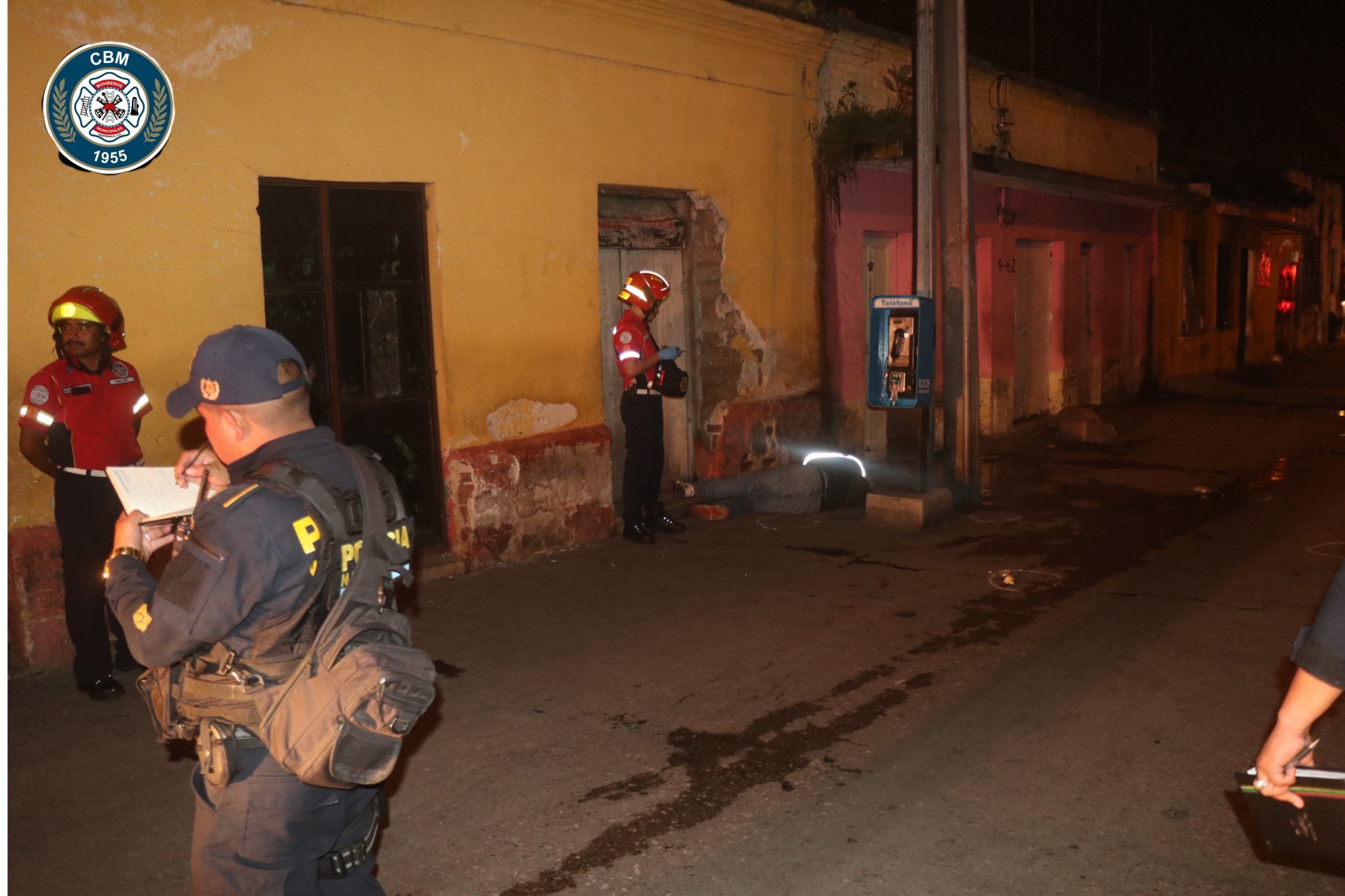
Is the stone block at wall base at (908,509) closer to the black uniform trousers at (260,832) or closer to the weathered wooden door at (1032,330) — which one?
the weathered wooden door at (1032,330)

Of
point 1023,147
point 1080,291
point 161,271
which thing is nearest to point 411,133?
point 161,271

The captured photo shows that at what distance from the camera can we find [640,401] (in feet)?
28.3

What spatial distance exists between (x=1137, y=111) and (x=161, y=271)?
60.2ft

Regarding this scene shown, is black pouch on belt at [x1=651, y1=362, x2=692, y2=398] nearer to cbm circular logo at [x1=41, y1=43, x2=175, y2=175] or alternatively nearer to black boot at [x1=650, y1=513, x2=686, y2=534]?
black boot at [x1=650, y1=513, x2=686, y2=534]

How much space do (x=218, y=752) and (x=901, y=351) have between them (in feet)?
24.2

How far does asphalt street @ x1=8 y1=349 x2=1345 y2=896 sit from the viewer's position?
154 inches

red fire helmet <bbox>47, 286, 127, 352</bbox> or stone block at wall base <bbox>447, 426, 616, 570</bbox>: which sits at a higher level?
red fire helmet <bbox>47, 286, 127, 352</bbox>

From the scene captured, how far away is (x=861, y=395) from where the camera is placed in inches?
490

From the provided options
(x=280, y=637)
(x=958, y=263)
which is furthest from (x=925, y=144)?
(x=280, y=637)

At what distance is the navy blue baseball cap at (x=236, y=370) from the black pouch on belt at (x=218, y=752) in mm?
758

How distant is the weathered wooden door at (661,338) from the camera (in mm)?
9539

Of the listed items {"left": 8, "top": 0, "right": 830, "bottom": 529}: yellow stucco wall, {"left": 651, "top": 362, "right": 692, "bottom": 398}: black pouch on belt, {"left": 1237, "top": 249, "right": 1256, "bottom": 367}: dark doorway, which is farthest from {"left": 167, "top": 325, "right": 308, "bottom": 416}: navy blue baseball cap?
{"left": 1237, "top": 249, "right": 1256, "bottom": 367}: dark doorway

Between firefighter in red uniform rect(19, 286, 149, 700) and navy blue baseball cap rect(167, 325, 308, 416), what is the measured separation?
3158mm

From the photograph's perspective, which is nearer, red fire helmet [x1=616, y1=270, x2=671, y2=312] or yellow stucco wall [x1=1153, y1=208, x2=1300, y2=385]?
red fire helmet [x1=616, y1=270, x2=671, y2=312]
